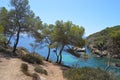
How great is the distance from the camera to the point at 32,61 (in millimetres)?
29328

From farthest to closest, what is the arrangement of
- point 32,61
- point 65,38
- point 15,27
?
point 15,27
point 65,38
point 32,61

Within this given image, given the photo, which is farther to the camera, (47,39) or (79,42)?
(47,39)

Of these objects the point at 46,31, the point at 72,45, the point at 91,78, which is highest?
the point at 46,31

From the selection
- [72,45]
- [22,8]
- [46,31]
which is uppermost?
[22,8]

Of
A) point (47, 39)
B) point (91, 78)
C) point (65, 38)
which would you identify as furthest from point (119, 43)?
point (91, 78)

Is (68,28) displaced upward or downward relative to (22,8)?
downward

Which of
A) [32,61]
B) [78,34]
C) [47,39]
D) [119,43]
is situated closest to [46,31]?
[47,39]

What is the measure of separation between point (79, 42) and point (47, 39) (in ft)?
25.8

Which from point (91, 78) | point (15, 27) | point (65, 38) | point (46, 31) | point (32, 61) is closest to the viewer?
point (91, 78)

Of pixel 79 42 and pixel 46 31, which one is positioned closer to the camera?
pixel 79 42

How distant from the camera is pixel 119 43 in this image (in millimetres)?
39219

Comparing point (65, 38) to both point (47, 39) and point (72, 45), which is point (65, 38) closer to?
point (72, 45)

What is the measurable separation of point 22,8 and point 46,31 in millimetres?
6985

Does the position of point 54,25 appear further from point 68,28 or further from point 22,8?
point 22,8
